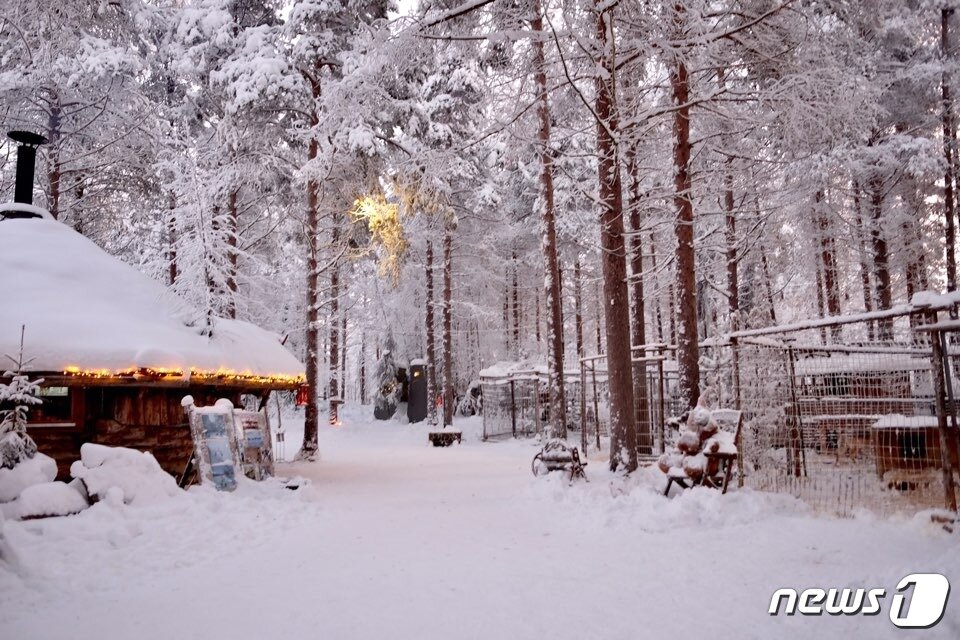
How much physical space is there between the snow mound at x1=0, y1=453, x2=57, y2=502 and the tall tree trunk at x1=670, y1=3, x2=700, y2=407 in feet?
32.1

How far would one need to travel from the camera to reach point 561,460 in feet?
35.0

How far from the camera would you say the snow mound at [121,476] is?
7.79 metres

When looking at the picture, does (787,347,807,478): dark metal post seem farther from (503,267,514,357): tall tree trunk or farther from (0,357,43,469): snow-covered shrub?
(503,267,514,357): tall tree trunk

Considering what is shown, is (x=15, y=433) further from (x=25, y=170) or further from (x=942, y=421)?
(x=942, y=421)

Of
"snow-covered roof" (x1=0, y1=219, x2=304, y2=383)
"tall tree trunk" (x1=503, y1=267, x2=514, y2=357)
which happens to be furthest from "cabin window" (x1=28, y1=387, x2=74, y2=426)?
"tall tree trunk" (x1=503, y1=267, x2=514, y2=357)

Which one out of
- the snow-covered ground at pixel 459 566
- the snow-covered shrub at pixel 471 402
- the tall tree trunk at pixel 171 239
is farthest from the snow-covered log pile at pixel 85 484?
the snow-covered shrub at pixel 471 402

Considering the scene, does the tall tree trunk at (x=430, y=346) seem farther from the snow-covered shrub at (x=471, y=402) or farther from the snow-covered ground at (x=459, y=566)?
the snow-covered ground at (x=459, y=566)

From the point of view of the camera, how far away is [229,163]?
17453 mm

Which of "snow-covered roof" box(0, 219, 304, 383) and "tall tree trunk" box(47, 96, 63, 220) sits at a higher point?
"tall tree trunk" box(47, 96, 63, 220)

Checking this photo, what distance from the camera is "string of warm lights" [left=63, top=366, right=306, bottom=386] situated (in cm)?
912

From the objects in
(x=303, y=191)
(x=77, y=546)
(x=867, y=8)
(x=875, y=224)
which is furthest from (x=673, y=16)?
(x=875, y=224)

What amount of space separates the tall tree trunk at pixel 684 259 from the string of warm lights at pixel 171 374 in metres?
8.65

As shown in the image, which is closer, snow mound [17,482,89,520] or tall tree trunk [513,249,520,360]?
snow mound [17,482,89,520]

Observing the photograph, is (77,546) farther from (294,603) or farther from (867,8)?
(867,8)
